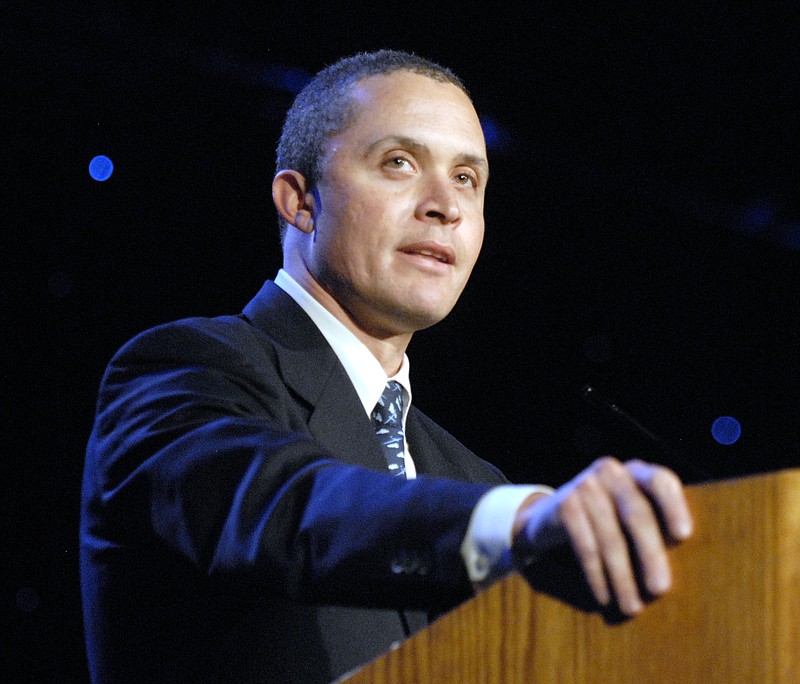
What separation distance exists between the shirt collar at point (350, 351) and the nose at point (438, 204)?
0.28 meters

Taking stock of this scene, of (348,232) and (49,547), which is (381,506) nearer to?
(348,232)

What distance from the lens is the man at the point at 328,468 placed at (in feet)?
2.56

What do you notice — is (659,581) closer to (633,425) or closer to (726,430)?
(633,425)

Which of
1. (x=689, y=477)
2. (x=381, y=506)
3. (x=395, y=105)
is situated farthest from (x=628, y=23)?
(x=381, y=506)

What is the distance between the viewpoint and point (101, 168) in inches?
128

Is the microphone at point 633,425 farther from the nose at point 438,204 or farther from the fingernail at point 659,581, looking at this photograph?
the fingernail at point 659,581

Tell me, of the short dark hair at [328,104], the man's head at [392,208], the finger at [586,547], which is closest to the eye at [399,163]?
the man's head at [392,208]

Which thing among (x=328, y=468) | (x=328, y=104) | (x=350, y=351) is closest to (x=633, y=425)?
(x=350, y=351)

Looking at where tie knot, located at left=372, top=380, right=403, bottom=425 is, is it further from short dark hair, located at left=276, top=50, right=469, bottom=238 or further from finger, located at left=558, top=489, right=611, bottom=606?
finger, located at left=558, top=489, right=611, bottom=606

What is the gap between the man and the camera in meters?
0.78

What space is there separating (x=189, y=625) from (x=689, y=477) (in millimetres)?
995

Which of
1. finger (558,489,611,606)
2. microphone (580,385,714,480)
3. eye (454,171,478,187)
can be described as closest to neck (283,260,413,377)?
eye (454,171,478,187)

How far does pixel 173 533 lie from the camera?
3.56 feet

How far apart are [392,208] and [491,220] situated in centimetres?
203
